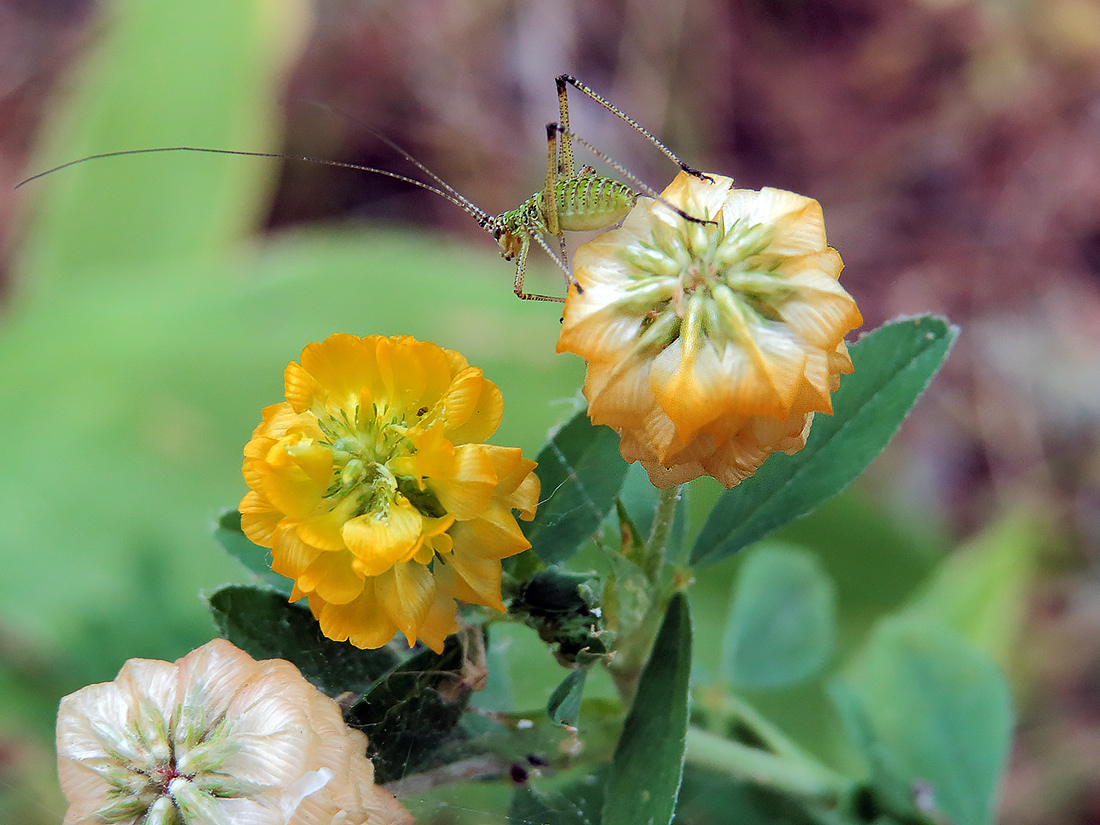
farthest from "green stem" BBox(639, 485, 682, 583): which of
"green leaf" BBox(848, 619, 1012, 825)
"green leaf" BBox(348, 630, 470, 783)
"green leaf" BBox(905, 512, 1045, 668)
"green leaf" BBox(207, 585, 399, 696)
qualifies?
"green leaf" BBox(905, 512, 1045, 668)

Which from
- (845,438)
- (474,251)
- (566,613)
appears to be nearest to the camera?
(566,613)

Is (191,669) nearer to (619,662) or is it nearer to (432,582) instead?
(432,582)

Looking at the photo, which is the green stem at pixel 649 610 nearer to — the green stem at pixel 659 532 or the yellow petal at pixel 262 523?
the green stem at pixel 659 532

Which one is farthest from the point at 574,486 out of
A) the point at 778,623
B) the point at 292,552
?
the point at 778,623

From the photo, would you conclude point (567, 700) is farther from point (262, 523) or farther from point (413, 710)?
point (262, 523)

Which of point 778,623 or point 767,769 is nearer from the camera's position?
point 767,769

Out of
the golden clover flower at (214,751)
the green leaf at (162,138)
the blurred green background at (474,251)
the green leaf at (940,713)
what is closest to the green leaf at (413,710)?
the golden clover flower at (214,751)

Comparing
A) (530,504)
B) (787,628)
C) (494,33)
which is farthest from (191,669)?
(494,33)
